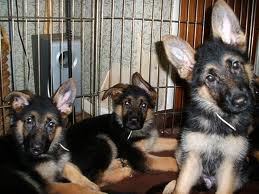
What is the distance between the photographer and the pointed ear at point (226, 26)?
2.63m

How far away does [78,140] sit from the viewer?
315 cm

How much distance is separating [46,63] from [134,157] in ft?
5.46

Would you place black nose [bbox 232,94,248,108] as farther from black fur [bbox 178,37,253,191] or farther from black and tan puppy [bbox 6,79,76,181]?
black and tan puppy [bbox 6,79,76,181]

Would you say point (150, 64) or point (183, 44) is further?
point (150, 64)

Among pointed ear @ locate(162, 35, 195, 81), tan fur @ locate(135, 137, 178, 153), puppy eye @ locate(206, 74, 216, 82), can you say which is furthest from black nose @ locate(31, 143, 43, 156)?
tan fur @ locate(135, 137, 178, 153)

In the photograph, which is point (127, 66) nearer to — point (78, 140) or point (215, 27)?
point (78, 140)

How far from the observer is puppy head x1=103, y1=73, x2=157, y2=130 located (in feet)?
11.0

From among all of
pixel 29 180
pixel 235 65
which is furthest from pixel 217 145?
pixel 29 180

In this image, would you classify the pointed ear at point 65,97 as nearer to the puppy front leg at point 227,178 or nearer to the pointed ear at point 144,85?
the pointed ear at point 144,85

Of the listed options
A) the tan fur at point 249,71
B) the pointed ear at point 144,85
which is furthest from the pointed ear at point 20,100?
the tan fur at point 249,71

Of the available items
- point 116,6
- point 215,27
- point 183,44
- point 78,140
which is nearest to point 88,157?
point 78,140

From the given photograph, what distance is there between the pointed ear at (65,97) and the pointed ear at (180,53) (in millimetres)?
890

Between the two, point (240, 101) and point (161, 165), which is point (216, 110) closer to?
point (240, 101)

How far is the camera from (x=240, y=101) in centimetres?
233
